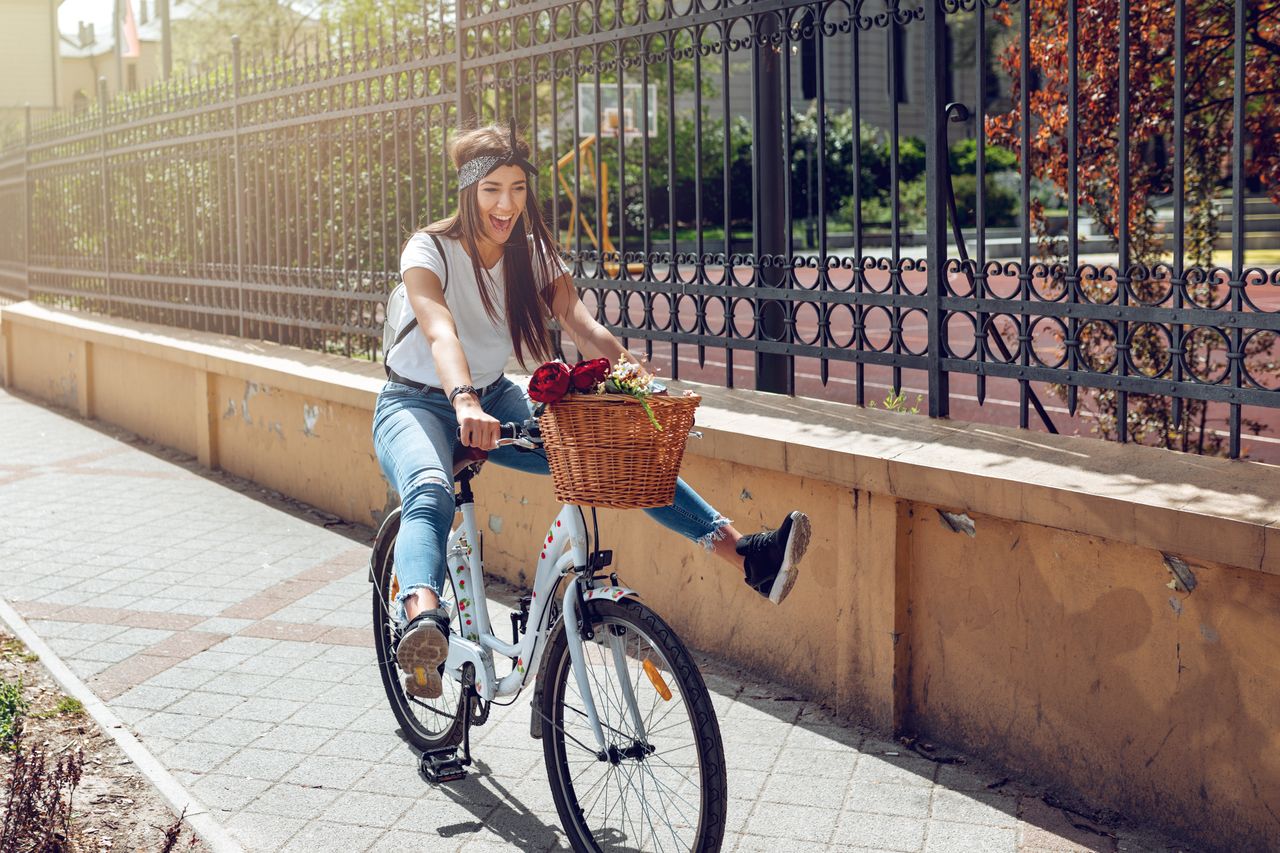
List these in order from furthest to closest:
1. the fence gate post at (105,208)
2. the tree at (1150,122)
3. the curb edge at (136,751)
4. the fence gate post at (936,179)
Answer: the fence gate post at (105,208) → the tree at (1150,122) → the fence gate post at (936,179) → the curb edge at (136,751)

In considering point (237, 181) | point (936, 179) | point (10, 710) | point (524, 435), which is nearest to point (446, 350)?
point (524, 435)

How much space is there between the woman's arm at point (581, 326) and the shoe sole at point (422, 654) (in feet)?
2.95

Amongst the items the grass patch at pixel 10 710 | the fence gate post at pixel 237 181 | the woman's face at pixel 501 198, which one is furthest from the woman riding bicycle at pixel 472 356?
the fence gate post at pixel 237 181

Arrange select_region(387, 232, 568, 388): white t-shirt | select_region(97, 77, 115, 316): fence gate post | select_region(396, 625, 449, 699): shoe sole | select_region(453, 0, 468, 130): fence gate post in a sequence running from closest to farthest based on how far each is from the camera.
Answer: select_region(396, 625, 449, 699): shoe sole, select_region(387, 232, 568, 388): white t-shirt, select_region(453, 0, 468, 130): fence gate post, select_region(97, 77, 115, 316): fence gate post

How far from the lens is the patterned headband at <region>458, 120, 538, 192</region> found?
4258 mm

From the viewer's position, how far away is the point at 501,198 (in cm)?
428

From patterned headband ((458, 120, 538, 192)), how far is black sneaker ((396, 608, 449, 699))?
1269mm

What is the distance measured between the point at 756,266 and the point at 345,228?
3.72 metres

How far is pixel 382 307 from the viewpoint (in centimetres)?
888

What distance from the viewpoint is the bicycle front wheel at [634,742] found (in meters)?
3.58

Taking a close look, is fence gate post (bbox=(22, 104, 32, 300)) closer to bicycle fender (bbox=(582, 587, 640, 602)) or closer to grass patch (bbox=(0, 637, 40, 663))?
grass patch (bbox=(0, 637, 40, 663))

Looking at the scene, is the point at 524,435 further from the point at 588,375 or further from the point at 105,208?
the point at 105,208

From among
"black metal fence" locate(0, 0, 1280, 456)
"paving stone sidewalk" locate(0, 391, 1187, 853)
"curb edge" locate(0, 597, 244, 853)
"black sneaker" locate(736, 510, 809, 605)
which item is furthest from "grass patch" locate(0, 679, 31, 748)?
"black metal fence" locate(0, 0, 1280, 456)

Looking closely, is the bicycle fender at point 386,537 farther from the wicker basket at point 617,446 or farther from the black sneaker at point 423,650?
the wicker basket at point 617,446
